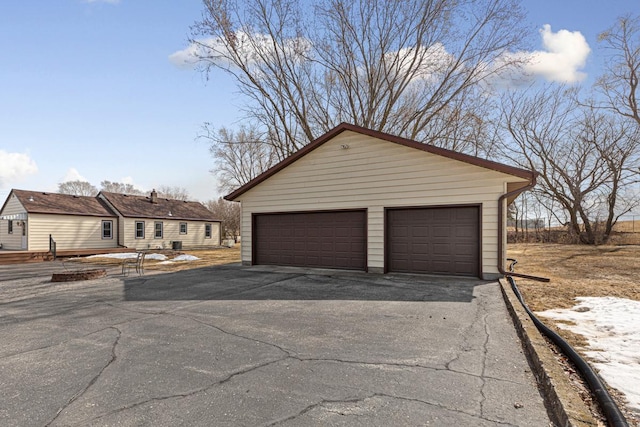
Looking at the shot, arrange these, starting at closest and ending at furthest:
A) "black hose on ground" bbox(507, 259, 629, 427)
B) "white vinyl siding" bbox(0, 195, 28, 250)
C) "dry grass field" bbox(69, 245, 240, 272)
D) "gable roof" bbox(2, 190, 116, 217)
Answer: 1. "black hose on ground" bbox(507, 259, 629, 427)
2. "dry grass field" bbox(69, 245, 240, 272)
3. "gable roof" bbox(2, 190, 116, 217)
4. "white vinyl siding" bbox(0, 195, 28, 250)

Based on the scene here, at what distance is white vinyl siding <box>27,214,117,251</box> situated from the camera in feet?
65.9

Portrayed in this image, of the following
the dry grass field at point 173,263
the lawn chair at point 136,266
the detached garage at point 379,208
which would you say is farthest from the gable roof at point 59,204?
the detached garage at point 379,208

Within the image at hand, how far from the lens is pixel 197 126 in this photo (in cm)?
1772

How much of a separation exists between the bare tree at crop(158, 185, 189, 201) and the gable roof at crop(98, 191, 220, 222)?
29.8m

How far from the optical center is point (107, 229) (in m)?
23.5

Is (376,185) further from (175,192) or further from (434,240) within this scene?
(175,192)

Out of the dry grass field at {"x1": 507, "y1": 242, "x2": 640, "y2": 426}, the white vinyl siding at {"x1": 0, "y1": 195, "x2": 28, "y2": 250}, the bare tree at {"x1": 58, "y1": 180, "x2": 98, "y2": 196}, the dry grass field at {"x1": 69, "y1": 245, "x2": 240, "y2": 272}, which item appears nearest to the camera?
the dry grass field at {"x1": 507, "y1": 242, "x2": 640, "y2": 426}

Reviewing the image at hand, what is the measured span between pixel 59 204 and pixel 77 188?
43.6m

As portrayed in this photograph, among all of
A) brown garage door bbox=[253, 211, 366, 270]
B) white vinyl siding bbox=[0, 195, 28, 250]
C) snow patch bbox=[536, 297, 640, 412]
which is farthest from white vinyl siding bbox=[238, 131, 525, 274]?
white vinyl siding bbox=[0, 195, 28, 250]

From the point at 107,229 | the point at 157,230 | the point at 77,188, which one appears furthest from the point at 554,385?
the point at 77,188

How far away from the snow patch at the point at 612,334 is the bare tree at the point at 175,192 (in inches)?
2309

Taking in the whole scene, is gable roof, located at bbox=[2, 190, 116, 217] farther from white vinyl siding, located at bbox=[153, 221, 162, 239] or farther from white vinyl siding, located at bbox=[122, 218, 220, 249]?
white vinyl siding, located at bbox=[153, 221, 162, 239]

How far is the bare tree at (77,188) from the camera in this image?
56344 mm

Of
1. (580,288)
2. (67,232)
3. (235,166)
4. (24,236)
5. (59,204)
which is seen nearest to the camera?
(580,288)
